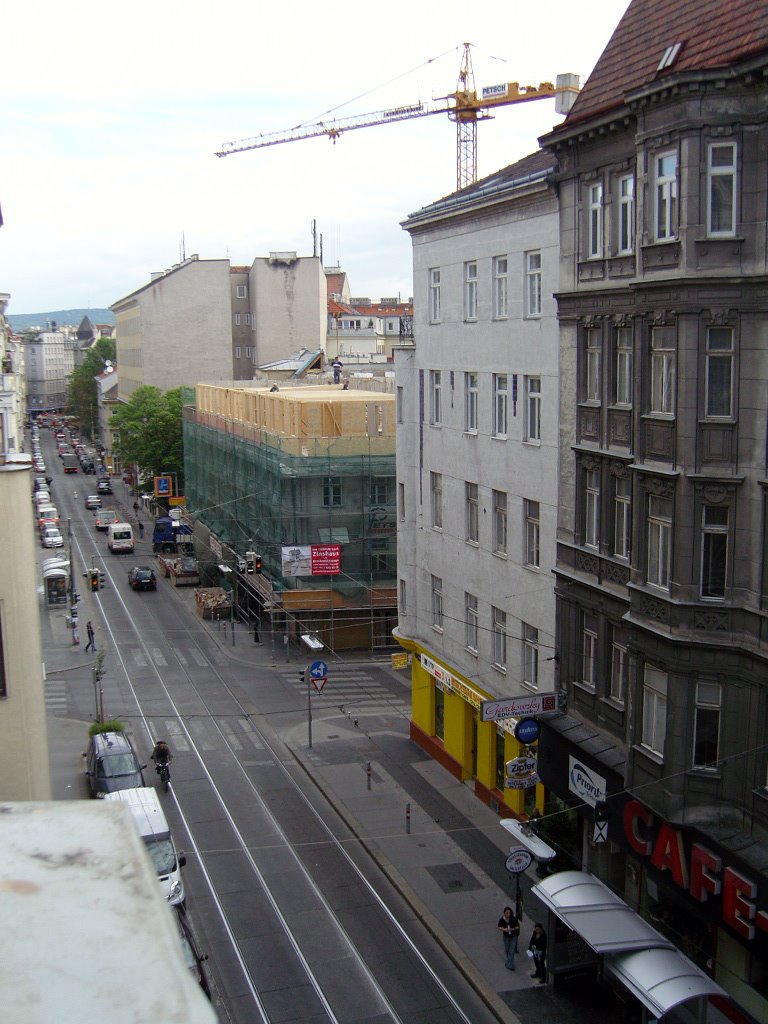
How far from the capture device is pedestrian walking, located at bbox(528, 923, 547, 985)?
21.7 m

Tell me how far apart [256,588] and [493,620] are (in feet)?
85.2

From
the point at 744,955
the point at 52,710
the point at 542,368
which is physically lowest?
the point at 52,710

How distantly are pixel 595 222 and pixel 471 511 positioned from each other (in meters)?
10.6

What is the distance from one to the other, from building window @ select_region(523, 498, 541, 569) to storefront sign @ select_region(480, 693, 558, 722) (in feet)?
12.2

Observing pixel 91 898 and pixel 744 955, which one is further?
pixel 744 955

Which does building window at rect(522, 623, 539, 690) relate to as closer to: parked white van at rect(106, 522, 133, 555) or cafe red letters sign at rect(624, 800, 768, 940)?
cafe red letters sign at rect(624, 800, 768, 940)

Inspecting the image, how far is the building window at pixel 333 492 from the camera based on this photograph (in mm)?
49969

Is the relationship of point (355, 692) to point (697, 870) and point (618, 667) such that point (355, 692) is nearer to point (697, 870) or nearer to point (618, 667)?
point (618, 667)

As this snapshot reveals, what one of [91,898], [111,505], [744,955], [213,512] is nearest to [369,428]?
[213,512]

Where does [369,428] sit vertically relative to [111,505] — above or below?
above

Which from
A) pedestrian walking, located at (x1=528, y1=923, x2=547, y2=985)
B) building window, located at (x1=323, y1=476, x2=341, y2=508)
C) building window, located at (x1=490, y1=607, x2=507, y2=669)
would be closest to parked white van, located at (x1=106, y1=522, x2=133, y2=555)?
building window, located at (x1=323, y1=476, x2=341, y2=508)

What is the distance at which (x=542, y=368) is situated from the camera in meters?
25.8

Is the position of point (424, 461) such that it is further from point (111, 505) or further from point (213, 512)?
point (111, 505)

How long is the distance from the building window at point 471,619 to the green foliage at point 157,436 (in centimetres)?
6360
